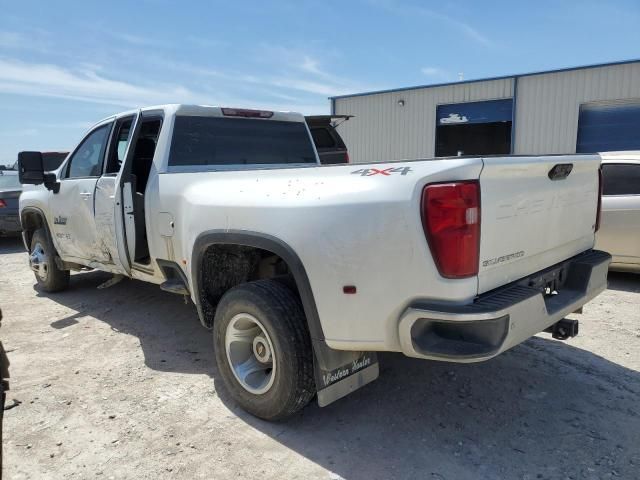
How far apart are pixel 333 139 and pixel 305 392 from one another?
5.81m

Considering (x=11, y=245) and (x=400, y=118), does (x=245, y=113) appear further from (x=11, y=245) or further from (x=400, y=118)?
(x=400, y=118)

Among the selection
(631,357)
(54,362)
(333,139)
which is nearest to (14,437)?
(54,362)

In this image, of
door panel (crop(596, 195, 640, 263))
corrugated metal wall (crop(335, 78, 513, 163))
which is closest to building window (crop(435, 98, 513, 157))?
corrugated metal wall (crop(335, 78, 513, 163))

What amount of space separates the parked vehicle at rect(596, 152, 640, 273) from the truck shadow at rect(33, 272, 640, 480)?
240 cm

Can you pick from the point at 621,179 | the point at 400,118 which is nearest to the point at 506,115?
the point at 400,118

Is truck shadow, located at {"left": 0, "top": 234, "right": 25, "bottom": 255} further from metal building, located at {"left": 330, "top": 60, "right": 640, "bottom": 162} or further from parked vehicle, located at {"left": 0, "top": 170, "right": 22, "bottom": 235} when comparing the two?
metal building, located at {"left": 330, "top": 60, "right": 640, "bottom": 162}

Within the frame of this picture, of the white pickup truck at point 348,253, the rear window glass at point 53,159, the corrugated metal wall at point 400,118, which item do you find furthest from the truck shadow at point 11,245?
the corrugated metal wall at point 400,118

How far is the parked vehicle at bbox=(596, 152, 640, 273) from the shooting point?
5871 millimetres

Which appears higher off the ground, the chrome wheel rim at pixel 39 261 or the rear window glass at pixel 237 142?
the rear window glass at pixel 237 142

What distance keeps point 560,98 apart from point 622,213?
1139cm

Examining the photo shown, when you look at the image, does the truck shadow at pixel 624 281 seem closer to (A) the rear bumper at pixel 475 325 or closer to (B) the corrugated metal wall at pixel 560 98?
(A) the rear bumper at pixel 475 325

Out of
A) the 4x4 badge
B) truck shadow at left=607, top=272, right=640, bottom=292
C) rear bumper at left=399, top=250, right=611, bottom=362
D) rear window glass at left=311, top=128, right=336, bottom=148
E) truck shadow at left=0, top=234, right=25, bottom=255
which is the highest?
rear window glass at left=311, top=128, right=336, bottom=148

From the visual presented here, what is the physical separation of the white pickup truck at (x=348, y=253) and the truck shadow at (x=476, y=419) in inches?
13.0

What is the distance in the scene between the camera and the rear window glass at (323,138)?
7.93 metres
